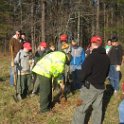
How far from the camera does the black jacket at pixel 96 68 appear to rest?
23.9ft

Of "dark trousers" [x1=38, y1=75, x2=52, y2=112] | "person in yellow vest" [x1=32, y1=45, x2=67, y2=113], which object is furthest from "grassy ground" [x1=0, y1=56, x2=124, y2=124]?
"person in yellow vest" [x1=32, y1=45, x2=67, y2=113]

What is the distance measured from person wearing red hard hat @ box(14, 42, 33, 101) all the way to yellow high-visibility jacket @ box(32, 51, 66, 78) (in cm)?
147

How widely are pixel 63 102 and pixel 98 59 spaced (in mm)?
2895

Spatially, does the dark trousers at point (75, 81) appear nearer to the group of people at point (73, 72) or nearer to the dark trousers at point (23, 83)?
the group of people at point (73, 72)

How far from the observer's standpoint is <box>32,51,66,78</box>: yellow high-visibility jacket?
852cm

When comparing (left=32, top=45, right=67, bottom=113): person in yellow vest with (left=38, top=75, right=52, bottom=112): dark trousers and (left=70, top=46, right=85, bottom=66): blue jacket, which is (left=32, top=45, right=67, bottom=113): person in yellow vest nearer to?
(left=38, top=75, right=52, bottom=112): dark trousers

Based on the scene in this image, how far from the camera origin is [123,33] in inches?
1508

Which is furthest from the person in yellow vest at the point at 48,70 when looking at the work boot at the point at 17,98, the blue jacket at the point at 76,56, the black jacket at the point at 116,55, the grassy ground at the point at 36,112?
the black jacket at the point at 116,55

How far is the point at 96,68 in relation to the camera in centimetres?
737

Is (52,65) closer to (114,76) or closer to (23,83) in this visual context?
(23,83)

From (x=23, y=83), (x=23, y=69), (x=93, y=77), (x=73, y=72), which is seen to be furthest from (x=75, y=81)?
(x=93, y=77)

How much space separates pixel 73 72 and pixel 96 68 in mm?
4738

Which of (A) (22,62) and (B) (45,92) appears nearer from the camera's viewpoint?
(B) (45,92)

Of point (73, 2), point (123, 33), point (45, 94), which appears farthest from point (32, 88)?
point (123, 33)
